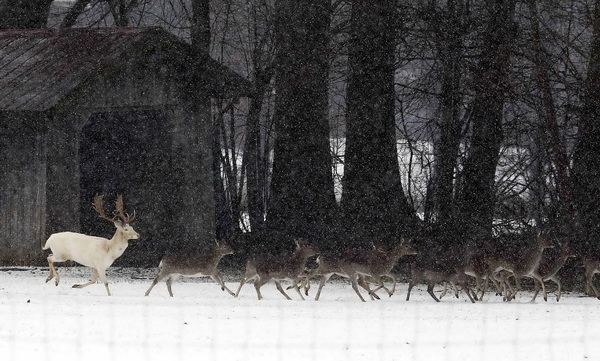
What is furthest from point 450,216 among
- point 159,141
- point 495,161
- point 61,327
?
point 61,327

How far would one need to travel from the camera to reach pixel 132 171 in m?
23.0

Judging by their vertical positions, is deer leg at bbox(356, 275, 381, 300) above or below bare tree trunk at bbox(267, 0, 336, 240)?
below

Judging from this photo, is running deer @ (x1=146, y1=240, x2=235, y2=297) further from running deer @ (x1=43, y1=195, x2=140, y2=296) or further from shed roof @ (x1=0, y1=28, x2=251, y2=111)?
shed roof @ (x1=0, y1=28, x2=251, y2=111)

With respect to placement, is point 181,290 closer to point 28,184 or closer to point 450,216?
point 28,184

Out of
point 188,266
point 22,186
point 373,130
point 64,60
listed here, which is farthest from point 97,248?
point 373,130

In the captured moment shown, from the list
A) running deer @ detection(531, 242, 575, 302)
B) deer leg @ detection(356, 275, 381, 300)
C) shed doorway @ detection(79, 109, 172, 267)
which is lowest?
deer leg @ detection(356, 275, 381, 300)

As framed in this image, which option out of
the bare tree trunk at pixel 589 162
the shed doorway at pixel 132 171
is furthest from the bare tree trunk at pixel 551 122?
the shed doorway at pixel 132 171

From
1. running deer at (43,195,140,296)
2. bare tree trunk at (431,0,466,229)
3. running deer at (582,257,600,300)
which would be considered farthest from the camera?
bare tree trunk at (431,0,466,229)

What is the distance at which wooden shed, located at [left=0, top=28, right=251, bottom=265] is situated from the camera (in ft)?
61.0

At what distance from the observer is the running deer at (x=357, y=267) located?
14.2 m

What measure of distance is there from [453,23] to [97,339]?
10420 millimetres

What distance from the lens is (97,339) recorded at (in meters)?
10.6

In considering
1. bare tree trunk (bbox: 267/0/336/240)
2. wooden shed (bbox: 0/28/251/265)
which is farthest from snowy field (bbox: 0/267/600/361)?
bare tree trunk (bbox: 267/0/336/240)

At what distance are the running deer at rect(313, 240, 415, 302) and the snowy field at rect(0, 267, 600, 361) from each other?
0.25m
